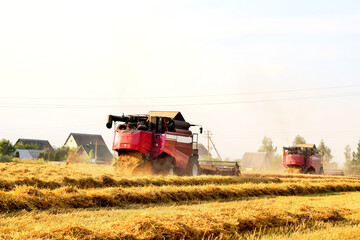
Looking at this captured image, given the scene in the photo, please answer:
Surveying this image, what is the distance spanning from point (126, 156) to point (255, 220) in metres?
12.8

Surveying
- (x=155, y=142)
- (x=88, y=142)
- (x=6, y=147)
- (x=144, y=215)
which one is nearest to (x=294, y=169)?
(x=155, y=142)

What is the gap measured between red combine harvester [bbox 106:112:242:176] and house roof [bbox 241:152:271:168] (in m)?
60.5

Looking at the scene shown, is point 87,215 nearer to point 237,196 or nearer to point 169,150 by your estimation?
point 237,196

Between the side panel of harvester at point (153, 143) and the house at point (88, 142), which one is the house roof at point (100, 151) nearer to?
the house at point (88, 142)

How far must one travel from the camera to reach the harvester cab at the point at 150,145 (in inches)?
789

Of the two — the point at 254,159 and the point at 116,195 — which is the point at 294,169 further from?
the point at 254,159

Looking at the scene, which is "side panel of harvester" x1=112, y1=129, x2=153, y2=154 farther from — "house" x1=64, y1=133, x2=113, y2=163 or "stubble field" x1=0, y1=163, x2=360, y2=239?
"house" x1=64, y1=133, x2=113, y2=163

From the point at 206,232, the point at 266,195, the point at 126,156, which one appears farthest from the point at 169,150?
the point at 206,232

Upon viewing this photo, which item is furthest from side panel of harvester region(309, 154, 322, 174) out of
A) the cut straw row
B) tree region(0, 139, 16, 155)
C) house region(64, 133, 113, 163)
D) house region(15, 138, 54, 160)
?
house region(15, 138, 54, 160)

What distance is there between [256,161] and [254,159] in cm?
86

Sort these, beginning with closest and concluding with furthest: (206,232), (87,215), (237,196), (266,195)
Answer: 1. (206,232)
2. (87,215)
3. (237,196)
4. (266,195)

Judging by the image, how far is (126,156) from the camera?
2038cm

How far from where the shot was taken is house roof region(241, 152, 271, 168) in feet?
266

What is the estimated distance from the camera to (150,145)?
20.6m
